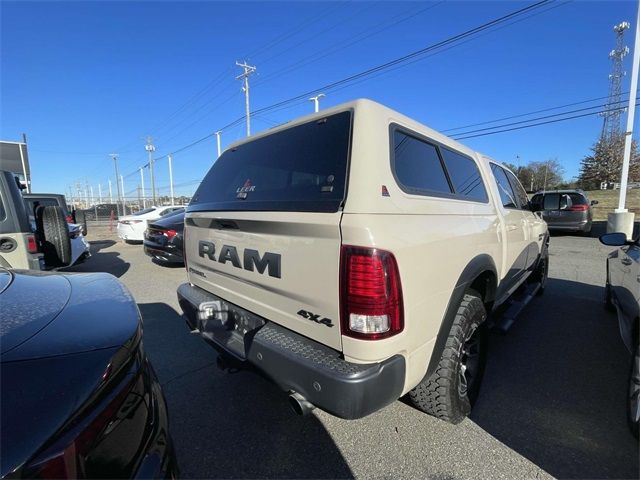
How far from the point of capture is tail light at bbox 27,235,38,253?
149 inches

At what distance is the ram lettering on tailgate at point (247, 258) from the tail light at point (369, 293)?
1.70ft

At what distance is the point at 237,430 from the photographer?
2.39m

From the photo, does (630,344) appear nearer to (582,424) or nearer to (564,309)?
(582,424)

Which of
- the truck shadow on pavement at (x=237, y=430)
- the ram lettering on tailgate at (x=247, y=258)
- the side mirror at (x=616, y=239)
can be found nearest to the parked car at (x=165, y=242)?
the truck shadow on pavement at (x=237, y=430)

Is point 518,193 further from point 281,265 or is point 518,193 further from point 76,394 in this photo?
point 76,394

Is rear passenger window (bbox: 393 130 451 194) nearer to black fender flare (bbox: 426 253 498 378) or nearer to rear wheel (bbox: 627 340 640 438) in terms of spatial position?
black fender flare (bbox: 426 253 498 378)

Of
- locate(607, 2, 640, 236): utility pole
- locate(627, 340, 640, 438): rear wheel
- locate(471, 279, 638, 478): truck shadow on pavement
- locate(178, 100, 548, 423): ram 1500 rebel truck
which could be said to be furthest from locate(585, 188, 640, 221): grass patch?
locate(178, 100, 548, 423): ram 1500 rebel truck

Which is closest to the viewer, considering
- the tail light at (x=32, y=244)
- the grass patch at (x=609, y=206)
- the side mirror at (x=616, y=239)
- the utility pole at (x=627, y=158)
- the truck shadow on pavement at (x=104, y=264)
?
the side mirror at (x=616, y=239)

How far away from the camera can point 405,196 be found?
191cm

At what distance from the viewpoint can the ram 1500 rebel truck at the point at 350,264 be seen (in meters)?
1.66

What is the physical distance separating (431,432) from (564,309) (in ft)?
12.6

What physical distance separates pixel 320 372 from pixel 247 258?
922mm

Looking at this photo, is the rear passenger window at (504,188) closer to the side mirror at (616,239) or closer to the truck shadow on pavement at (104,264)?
the side mirror at (616,239)

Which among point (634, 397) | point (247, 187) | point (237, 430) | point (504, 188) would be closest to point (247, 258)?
point (247, 187)
